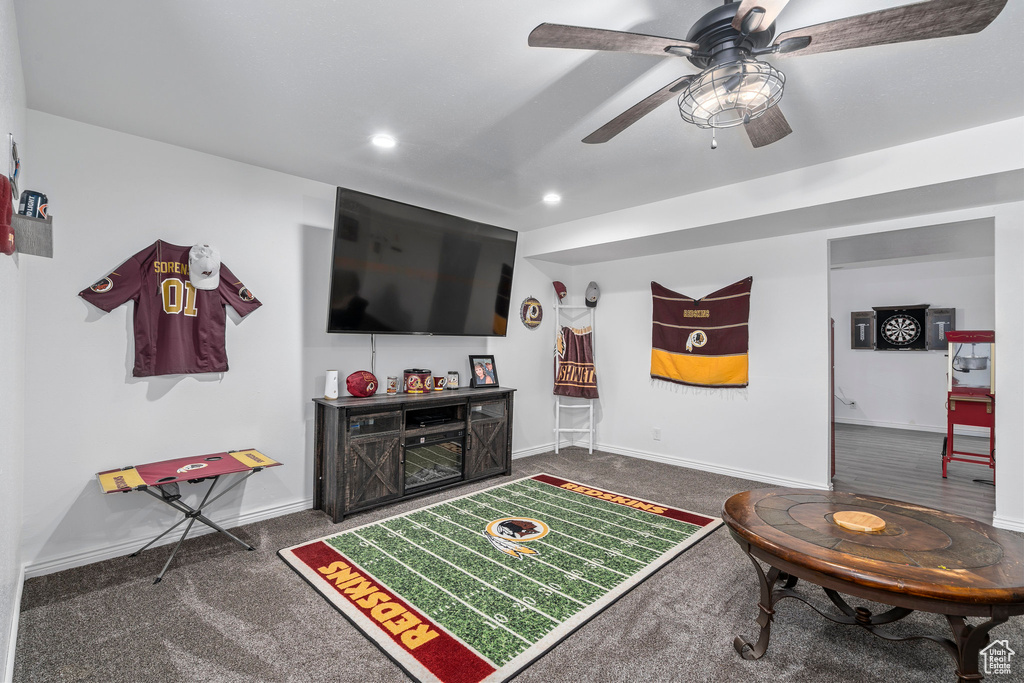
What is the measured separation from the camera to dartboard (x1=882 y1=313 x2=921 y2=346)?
22.9 feet

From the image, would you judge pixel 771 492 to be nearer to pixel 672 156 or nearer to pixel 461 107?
pixel 672 156

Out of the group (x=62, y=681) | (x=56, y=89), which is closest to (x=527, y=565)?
(x=62, y=681)

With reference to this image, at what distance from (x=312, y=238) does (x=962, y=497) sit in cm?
591

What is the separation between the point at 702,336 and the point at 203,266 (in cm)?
434

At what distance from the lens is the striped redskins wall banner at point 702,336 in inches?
175

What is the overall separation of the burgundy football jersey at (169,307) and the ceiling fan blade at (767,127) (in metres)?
3.24

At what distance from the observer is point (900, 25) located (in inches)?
54.1

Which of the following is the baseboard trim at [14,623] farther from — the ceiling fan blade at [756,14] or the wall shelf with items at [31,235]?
the ceiling fan blade at [756,14]

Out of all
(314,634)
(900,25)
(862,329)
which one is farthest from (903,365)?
(314,634)

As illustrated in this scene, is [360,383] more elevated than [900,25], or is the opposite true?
[900,25]

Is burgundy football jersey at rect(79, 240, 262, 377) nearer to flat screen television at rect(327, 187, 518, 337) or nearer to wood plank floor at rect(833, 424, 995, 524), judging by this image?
flat screen television at rect(327, 187, 518, 337)

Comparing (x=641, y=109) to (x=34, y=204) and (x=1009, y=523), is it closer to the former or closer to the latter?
(x=34, y=204)

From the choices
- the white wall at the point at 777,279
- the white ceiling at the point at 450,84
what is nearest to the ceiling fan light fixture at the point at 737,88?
the white ceiling at the point at 450,84

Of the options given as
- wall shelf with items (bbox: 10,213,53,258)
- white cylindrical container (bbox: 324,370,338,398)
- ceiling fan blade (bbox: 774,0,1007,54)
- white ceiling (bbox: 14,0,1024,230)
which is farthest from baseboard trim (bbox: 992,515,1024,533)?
wall shelf with items (bbox: 10,213,53,258)
